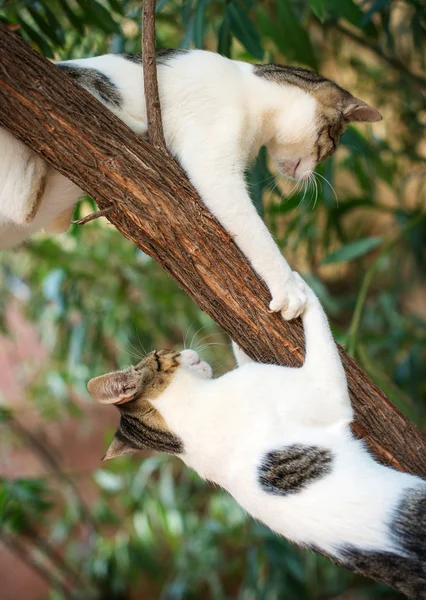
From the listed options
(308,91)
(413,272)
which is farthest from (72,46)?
(413,272)

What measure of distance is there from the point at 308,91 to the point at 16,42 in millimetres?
803

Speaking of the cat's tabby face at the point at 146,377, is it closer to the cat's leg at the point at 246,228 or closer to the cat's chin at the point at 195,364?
the cat's chin at the point at 195,364

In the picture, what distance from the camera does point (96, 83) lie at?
5.21 feet

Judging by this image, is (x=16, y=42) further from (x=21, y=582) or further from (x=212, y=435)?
(x=21, y=582)

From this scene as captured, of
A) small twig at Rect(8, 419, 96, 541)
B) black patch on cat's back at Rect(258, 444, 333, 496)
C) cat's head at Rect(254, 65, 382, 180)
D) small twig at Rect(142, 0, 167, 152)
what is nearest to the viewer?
black patch on cat's back at Rect(258, 444, 333, 496)

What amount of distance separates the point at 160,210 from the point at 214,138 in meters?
0.31

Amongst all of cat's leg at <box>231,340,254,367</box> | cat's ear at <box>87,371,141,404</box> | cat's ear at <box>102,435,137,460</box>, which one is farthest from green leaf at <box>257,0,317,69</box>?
cat's ear at <box>102,435,137,460</box>

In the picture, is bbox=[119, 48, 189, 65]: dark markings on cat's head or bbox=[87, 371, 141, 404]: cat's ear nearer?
bbox=[87, 371, 141, 404]: cat's ear

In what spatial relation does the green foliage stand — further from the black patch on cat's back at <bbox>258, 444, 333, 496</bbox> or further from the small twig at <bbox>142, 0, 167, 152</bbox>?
the black patch on cat's back at <bbox>258, 444, 333, 496</bbox>

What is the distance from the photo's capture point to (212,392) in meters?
1.59

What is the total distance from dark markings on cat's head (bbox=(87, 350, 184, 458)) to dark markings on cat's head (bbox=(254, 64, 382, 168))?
2.39 ft

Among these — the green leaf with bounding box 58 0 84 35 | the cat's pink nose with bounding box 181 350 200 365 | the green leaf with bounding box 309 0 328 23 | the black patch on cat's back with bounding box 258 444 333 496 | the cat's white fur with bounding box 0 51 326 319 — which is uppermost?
the green leaf with bounding box 58 0 84 35

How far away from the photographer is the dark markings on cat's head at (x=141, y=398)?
1.58 meters

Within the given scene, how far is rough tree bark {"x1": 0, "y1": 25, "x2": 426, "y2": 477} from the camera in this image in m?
1.35
